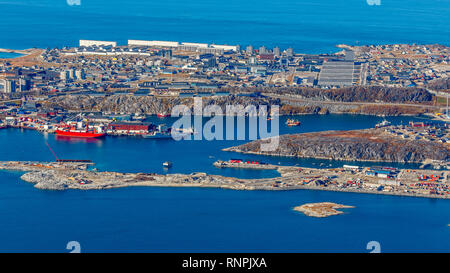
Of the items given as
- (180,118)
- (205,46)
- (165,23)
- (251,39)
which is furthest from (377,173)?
(165,23)

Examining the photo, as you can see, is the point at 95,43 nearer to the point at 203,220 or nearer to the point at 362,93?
the point at 362,93

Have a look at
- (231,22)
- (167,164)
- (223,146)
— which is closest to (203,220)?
(167,164)

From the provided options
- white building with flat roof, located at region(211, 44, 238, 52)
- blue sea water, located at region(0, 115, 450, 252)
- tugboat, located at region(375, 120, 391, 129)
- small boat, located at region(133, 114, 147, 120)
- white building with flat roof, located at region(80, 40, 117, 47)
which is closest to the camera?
blue sea water, located at region(0, 115, 450, 252)

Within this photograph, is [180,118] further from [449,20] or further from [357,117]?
[449,20]

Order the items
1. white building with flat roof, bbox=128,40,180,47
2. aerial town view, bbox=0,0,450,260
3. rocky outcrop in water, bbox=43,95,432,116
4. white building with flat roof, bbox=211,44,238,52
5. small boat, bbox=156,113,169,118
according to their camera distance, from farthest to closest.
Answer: white building with flat roof, bbox=128,40,180,47 → white building with flat roof, bbox=211,44,238,52 → rocky outcrop in water, bbox=43,95,432,116 → small boat, bbox=156,113,169,118 → aerial town view, bbox=0,0,450,260

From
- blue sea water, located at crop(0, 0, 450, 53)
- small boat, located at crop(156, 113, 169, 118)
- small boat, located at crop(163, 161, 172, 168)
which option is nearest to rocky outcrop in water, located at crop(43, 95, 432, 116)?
small boat, located at crop(156, 113, 169, 118)

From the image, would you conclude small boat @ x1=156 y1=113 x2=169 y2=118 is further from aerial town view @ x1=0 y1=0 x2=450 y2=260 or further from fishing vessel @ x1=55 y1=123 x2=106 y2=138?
fishing vessel @ x1=55 y1=123 x2=106 y2=138

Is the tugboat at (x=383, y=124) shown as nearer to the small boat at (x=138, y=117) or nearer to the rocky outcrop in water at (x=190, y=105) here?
the rocky outcrop in water at (x=190, y=105)
